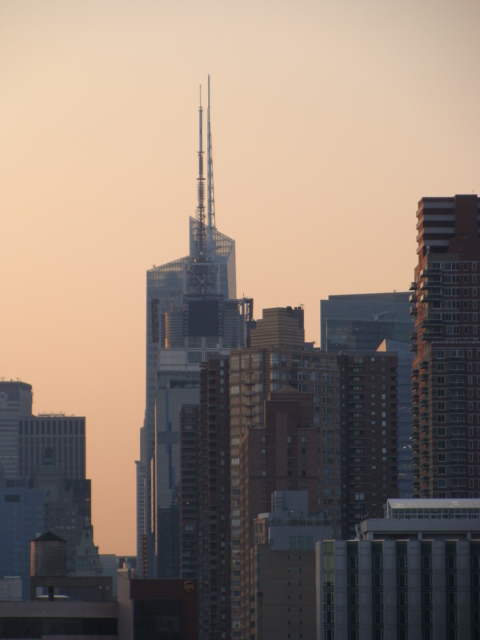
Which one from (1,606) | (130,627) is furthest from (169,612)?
(1,606)

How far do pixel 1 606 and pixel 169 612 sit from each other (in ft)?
50.1

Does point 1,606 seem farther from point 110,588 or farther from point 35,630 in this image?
point 110,588

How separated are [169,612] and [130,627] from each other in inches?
148

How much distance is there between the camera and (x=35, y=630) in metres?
167

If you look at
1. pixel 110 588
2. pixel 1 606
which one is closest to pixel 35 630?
pixel 1 606

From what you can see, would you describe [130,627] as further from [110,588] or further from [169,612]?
[110,588]

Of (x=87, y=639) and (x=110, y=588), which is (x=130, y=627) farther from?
(x=110, y=588)

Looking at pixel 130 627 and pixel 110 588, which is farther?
pixel 110 588

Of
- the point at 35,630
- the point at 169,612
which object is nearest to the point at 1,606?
the point at 35,630

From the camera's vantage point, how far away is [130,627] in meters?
167

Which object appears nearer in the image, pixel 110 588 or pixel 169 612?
pixel 169 612

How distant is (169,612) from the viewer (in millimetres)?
167500

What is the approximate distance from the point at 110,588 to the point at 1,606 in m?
17.3

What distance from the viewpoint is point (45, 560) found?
581 ft
